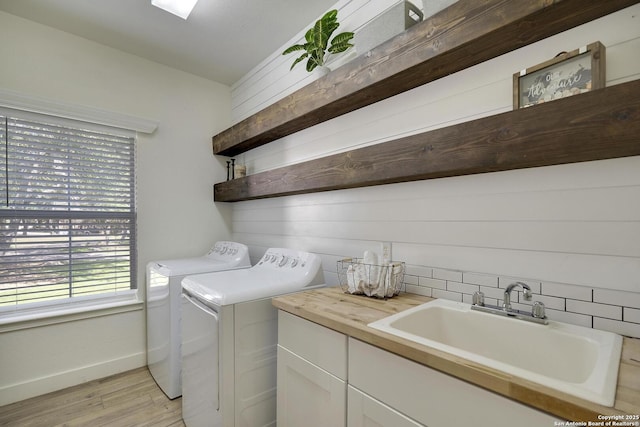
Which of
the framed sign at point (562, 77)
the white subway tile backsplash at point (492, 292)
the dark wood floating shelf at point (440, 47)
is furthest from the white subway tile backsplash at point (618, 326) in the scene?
the dark wood floating shelf at point (440, 47)

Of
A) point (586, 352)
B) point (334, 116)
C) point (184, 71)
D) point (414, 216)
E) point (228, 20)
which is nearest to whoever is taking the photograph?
point (586, 352)

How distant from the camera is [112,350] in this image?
2451mm

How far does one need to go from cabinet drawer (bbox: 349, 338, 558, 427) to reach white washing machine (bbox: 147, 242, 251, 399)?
149 centimetres

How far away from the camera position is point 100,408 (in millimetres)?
2004

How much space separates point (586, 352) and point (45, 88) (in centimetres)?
351

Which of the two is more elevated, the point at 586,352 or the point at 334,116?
the point at 334,116

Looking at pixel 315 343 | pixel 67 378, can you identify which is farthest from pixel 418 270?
pixel 67 378

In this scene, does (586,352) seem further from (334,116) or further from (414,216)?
(334,116)

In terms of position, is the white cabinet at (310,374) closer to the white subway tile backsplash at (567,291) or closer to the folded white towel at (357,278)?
the folded white towel at (357,278)

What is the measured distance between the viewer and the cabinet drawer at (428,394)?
2.31 feet

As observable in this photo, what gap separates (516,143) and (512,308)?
2.17 feet

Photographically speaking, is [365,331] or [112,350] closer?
[365,331]

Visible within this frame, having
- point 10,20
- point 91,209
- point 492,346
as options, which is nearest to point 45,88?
point 10,20

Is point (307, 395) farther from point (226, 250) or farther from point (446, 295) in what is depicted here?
point (226, 250)
